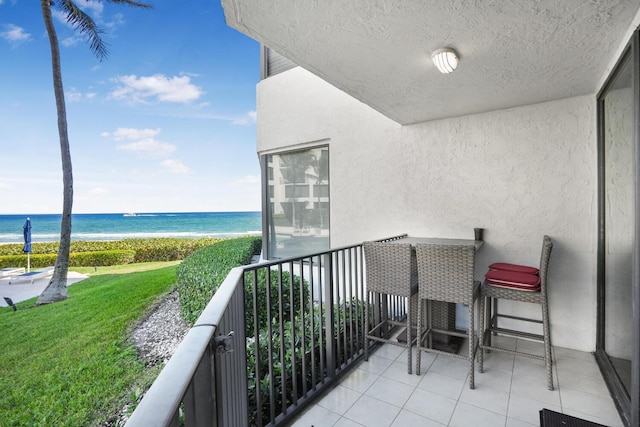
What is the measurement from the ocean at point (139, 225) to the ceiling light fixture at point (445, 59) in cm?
2573

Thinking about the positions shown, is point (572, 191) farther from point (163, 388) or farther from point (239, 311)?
point (163, 388)

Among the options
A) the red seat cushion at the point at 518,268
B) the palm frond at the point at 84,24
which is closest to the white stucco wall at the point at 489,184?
the red seat cushion at the point at 518,268

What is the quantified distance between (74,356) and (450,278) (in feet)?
22.5

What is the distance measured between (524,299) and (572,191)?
4.15 ft

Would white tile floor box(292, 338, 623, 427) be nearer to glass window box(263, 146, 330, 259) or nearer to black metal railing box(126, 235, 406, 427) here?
black metal railing box(126, 235, 406, 427)

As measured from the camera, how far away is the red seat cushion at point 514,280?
91.3 inches

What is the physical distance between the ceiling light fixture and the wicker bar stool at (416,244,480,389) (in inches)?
49.7

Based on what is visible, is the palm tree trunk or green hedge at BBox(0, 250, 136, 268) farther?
green hedge at BBox(0, 250, 136, 268)

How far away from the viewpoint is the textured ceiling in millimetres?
1520

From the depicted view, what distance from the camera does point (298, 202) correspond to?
486 cm

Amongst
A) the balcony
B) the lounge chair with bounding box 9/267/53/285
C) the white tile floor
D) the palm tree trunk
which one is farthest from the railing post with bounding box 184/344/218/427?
the lounge chair with bounding box 9/267/53/285

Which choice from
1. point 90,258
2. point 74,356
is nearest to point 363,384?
point 74,356

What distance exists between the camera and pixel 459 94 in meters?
2.68

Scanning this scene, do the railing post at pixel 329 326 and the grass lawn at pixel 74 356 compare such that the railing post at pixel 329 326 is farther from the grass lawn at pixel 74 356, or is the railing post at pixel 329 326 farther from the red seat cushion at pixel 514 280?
the grass lawn at pixel 74 356
